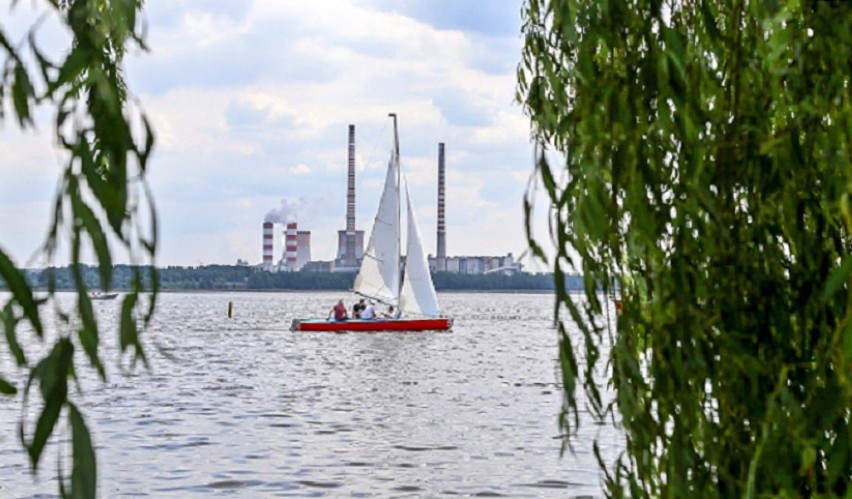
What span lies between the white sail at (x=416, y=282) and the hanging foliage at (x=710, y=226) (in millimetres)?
50019

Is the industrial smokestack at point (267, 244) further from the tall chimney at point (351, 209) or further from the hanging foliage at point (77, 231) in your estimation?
the hanging foliage at point (77, 231)

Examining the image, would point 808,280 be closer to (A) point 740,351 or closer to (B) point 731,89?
(A) point 740,351

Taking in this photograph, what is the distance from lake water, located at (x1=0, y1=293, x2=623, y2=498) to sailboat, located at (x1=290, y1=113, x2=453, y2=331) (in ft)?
32.8

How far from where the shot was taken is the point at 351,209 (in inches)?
5463

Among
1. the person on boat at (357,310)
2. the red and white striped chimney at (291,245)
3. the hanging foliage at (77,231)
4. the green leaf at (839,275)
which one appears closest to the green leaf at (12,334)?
the hanging foliage at (77,231)

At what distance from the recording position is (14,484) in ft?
53.9

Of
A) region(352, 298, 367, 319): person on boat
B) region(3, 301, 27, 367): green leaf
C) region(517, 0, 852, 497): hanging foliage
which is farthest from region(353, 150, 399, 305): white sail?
region(3, 301, 27, 367): green leaf

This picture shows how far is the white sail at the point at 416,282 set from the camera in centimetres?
5497

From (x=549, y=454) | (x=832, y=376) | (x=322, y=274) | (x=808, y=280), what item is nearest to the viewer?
(x=832, y=376)

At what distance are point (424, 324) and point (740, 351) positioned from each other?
5175 cm

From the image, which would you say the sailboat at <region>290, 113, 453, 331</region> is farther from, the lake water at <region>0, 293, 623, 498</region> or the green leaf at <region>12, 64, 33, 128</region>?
the green leaf at <region>12, 64, 33, 128</region>

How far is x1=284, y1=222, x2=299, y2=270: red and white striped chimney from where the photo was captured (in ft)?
552

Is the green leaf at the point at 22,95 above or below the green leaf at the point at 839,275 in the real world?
above

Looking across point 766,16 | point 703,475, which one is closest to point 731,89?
point 766,16
